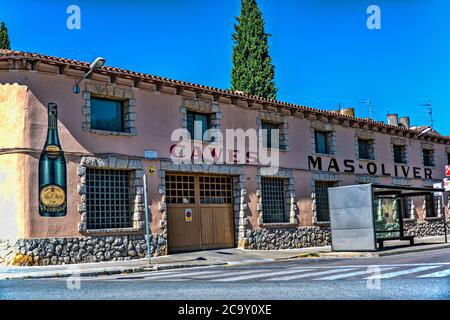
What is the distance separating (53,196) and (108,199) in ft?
6.31

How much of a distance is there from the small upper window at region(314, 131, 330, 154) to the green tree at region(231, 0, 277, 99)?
37.8 feet

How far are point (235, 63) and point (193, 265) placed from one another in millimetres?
24242

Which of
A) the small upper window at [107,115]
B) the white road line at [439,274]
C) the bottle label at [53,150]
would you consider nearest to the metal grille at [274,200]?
the small upper window at [107,115]

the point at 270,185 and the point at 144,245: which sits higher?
the point at 270,185

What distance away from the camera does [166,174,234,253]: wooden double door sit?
18.4m

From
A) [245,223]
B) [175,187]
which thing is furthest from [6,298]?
[245,223]

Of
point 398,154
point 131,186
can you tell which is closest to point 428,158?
point 398,154

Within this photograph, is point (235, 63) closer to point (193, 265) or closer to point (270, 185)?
point (270, 185)

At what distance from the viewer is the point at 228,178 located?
20250 millimetres

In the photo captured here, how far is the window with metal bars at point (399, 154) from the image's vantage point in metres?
28.9

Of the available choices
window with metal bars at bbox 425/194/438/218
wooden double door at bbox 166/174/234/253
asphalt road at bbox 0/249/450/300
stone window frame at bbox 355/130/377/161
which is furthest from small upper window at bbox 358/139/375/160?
asphalt road at bbox 0/249/450/300

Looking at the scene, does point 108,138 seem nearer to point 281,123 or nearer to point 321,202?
point 281,123

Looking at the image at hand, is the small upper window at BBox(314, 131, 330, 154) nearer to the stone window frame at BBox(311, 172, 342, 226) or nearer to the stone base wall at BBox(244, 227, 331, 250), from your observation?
the stone window frame at BBox(311, 172, 342, 226)

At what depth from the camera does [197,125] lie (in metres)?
19.4
